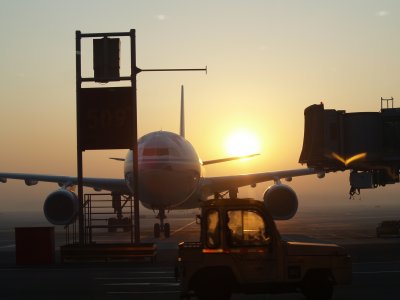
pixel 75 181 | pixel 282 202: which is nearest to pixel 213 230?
pixel 282 202

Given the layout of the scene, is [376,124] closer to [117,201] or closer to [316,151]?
[316,151]

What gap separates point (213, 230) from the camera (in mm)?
12992

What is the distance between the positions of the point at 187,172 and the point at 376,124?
31.2ft

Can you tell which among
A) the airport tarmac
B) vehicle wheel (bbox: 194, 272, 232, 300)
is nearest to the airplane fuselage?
the airport tarmac

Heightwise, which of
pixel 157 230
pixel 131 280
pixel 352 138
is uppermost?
pixel 352 138

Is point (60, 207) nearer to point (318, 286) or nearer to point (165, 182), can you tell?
point (165, 182)

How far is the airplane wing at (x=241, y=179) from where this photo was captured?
142 feet

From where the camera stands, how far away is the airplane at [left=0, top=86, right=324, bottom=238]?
113ft

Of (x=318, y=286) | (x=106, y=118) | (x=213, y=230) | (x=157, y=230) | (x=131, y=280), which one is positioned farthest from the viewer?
(x=157, y=230)

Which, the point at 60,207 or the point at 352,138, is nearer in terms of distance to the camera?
the point at 352,138

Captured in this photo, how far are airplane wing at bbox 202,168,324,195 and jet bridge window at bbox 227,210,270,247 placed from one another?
29.3 m

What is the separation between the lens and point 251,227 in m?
13.1

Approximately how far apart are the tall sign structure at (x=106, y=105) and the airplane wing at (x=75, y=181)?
16.1 m

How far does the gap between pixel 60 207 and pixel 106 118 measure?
45.1 ft
